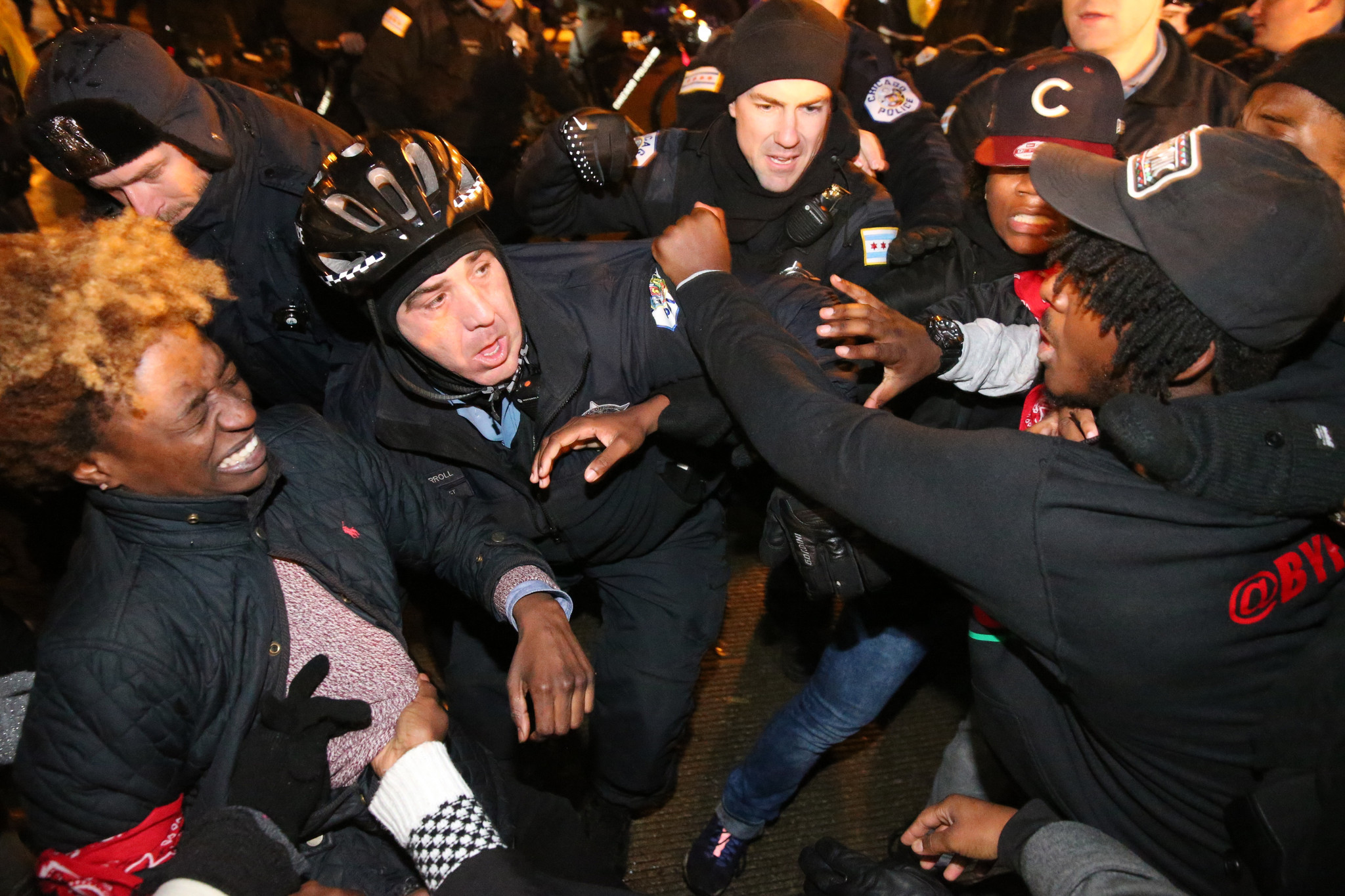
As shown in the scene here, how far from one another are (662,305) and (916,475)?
120cm

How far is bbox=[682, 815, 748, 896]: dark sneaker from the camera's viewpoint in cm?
283

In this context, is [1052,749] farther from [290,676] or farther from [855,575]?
[290,676]

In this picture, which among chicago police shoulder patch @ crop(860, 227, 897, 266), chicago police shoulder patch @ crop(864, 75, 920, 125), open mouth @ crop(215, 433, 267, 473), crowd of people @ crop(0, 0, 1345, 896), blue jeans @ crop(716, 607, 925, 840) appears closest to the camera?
crowd of people @ crop(0, 0, 1345, 896)

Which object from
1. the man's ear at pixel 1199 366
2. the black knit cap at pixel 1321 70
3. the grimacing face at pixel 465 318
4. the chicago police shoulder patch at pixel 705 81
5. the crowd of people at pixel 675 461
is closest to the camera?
the crowd of people at pixel 675 461

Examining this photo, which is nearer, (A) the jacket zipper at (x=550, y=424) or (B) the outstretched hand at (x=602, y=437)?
(B) the outstretched hand at (x=602, y=437)

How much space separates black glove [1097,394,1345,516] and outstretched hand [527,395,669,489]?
45.5 inches

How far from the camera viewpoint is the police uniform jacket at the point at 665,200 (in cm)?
285

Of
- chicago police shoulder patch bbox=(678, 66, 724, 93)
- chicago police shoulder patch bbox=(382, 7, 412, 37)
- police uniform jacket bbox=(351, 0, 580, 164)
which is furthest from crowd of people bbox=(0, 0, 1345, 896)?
chicago police shoulder patch bbox=(382, 7, 412, 37)

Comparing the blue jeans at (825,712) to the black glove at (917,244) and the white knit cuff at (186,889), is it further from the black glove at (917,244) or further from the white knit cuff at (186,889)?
the white knit cuff at (186,889)

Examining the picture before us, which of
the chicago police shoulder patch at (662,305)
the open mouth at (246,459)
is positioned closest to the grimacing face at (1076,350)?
the chicago police shoulder patch at (662,305)

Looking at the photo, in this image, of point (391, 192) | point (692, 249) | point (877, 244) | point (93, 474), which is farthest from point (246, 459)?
point (877, 244)

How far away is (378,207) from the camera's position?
6.81 feet

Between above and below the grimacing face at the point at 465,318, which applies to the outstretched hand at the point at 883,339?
Answer: above

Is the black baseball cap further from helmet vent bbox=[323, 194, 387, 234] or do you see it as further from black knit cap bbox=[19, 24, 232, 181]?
black knit cap bbox=[19, 24, 232, 181]
